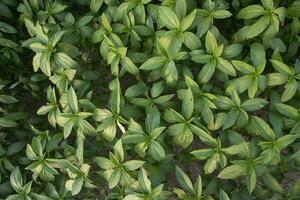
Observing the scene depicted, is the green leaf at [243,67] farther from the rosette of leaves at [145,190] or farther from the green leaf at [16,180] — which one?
the green leaf at [16,180]

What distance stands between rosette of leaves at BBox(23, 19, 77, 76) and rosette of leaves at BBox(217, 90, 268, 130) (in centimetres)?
62

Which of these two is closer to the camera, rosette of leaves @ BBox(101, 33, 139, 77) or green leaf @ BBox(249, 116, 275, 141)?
green leaf @ BBox(249, 116, 275, 141)

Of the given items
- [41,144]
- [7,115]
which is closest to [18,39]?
[7,115]

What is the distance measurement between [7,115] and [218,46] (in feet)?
3.00

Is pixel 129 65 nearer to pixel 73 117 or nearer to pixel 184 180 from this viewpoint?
pixel 73 117

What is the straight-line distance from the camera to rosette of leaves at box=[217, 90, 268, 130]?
5.89ft

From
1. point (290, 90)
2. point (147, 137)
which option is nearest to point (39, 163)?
point (147, 137)

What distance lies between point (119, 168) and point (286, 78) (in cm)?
70

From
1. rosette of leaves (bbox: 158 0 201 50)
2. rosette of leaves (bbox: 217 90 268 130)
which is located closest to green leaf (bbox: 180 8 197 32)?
rosette of leaves (bbox: 158 0 201 50)

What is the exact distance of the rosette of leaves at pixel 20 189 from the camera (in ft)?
6.19

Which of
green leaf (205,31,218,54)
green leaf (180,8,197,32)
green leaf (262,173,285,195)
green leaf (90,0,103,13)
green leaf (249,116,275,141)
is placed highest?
green leaf (180,8,197,32)

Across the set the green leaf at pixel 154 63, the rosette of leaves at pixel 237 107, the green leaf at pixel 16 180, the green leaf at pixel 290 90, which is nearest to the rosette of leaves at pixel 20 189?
the green leaf at pixel 16 180

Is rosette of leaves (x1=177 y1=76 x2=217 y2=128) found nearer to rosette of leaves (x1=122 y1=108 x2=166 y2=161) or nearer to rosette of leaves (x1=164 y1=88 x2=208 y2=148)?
rosette of leaves (x1=164 y1=88 x2=208 y2=148)

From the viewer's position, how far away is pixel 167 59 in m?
1.85
